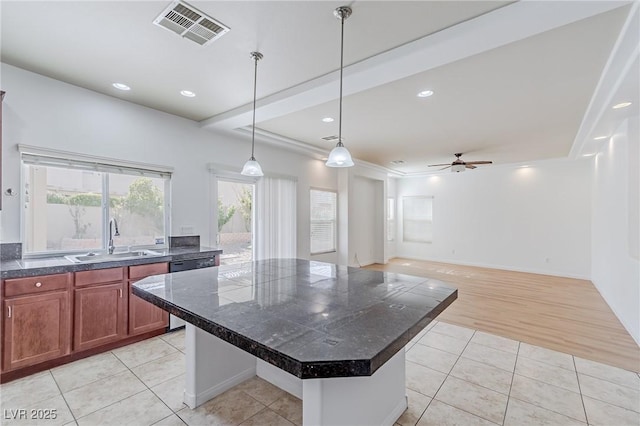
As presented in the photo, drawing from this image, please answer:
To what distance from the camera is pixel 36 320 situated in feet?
7.97

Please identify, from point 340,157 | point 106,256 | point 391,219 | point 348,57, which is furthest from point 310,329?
point 391,219

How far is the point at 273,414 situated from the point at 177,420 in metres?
0.64

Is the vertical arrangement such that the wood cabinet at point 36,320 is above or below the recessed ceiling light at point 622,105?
below

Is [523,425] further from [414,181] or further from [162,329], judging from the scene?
[414,181]

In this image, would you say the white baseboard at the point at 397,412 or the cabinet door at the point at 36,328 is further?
the cabinet door at the point at 36,328

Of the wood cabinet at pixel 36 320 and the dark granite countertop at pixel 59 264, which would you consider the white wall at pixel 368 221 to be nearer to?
the dark granite countertop at pixel 59 264

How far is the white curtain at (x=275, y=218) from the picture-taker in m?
4.78

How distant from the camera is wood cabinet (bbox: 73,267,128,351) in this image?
2.65m

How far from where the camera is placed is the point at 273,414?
1.98 meters

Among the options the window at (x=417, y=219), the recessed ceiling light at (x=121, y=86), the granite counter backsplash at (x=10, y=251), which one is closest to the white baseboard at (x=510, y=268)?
the window at (x=417, y=219)

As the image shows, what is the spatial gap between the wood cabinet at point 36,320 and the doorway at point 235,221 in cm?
191

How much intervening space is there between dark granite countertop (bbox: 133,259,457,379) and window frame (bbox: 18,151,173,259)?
1696 millimetres

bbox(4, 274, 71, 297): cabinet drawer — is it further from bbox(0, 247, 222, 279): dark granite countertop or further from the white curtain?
the white curtain

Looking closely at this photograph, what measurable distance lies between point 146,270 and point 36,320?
89cm
